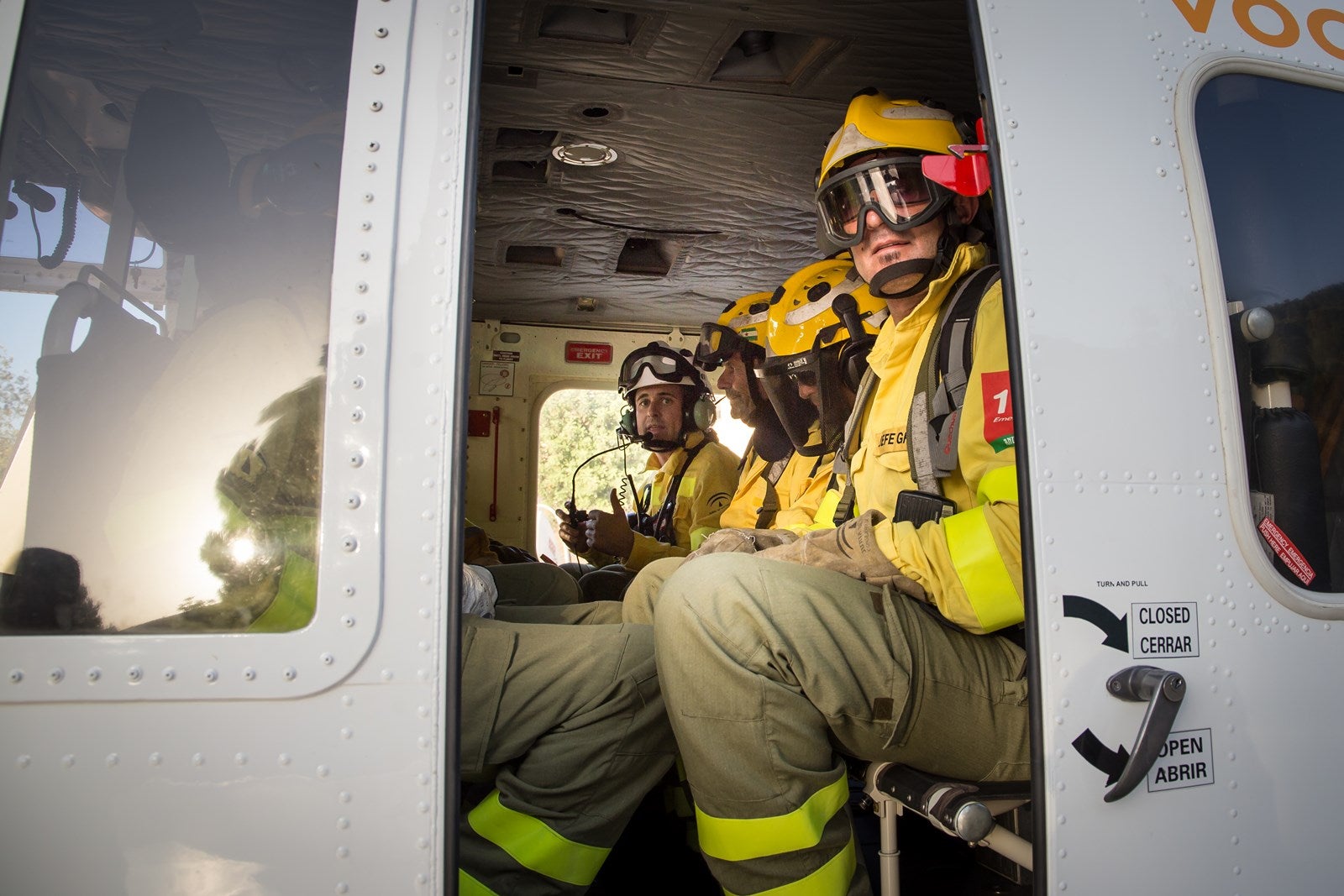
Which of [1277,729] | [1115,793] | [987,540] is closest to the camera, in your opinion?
[1115,793]

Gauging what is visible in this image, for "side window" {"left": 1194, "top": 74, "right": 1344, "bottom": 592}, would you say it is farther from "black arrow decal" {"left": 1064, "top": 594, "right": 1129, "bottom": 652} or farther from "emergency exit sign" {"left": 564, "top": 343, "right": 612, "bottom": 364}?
A: "emergency exit sign" {"left": 564, "top": 343, "right": 612, "bottom": 364}

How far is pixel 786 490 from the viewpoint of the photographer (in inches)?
156

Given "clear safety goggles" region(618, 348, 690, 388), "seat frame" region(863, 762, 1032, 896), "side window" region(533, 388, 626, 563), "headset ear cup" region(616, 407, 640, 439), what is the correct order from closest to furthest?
"seat frame" region(863, 762, 1032, 896)
"clear safety goggles" region(618, 348, 690, 388)
"headset ear cup" region(616, 407, 640, 439)
"side window" region(533, 388, 626, 563)

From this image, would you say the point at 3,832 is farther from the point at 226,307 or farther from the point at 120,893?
the point at 226,307

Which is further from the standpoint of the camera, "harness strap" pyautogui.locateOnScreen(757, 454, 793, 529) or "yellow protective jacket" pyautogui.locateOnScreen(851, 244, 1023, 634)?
"harness strap" pyautogui.locateOnScreen(757, 454, 793, 529)

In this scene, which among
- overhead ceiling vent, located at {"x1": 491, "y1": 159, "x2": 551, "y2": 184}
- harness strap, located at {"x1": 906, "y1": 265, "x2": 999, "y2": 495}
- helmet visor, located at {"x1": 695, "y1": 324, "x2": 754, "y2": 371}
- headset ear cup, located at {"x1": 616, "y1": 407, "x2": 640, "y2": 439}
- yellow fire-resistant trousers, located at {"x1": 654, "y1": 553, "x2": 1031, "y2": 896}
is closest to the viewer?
yellow fire-resistant trousers, located at {"x1": 654, "y1": 553, "x2": 1031, "y2": 896}

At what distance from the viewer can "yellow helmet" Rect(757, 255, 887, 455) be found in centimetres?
331

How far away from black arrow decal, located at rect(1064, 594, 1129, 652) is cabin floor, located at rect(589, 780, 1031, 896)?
139cm

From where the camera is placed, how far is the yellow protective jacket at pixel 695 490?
466 cm

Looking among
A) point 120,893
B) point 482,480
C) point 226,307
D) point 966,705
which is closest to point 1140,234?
point 966,705

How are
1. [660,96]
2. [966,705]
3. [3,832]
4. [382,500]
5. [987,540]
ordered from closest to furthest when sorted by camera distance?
[3,832]
[382,500]
[987,540]
[966,705]
[660,96]

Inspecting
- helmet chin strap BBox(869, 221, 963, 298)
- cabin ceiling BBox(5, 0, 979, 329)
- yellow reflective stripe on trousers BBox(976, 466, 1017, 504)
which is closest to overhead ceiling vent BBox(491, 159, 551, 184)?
cabin ceiling BBox(5, 0, 979, 329)

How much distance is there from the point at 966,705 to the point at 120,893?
1.45 m

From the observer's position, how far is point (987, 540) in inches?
65.4
